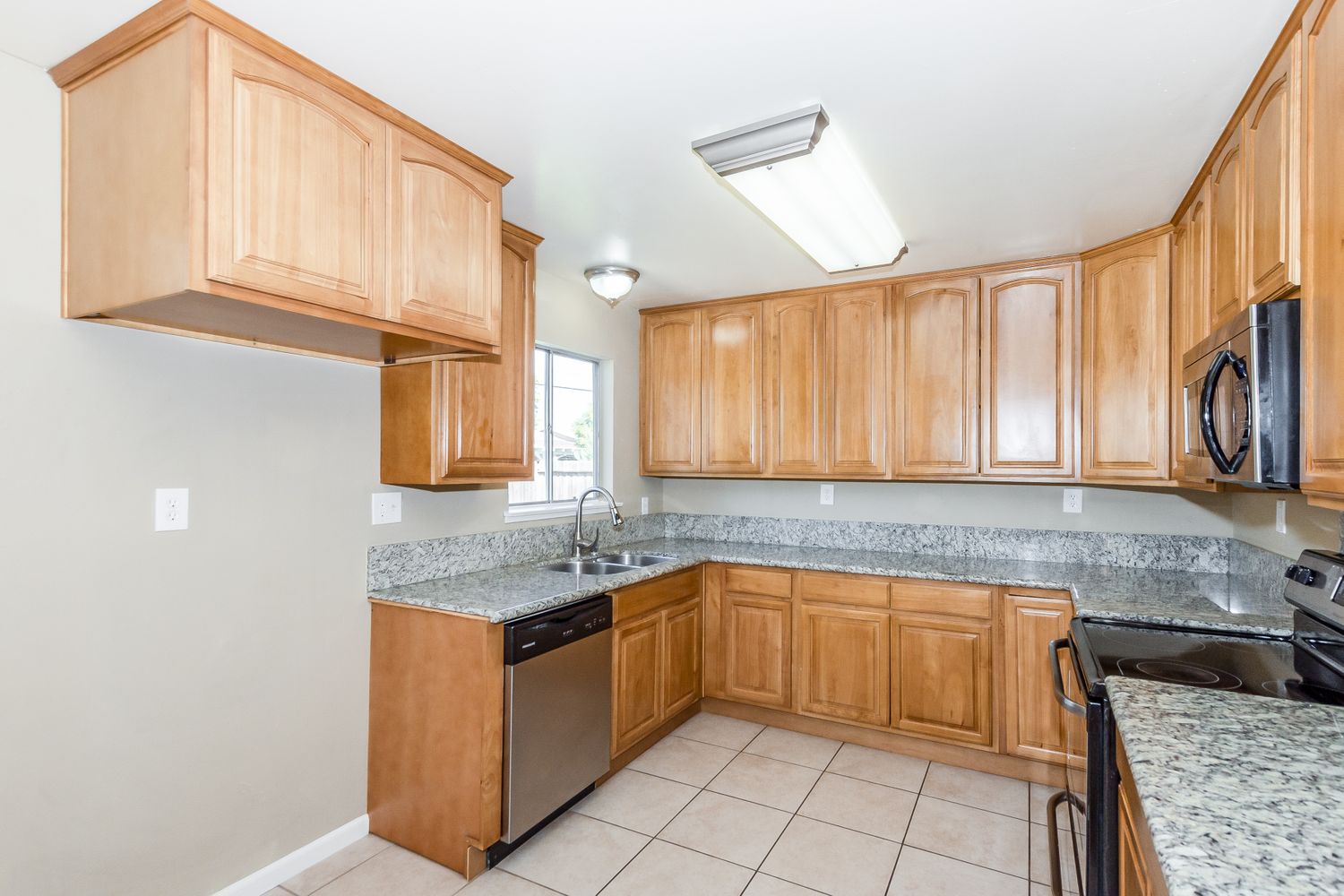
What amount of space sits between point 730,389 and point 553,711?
6.96ft

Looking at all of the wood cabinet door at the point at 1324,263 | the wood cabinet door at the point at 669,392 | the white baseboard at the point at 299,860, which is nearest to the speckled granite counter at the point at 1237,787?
the wood cabinet door at the point at 1324,263

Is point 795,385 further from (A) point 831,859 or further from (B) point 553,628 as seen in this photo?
(A) point 831,859

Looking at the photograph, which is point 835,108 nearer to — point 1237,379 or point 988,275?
point 1237,379

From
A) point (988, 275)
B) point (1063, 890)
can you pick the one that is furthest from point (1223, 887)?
point (988, 275)

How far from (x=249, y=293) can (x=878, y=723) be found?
10.3 ft

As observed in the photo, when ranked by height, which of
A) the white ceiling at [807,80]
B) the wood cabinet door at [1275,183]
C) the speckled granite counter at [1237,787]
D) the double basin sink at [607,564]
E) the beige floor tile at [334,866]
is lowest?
the beige floor tile at [334,866]

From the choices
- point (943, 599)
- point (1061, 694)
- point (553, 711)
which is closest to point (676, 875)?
point (553, 711)

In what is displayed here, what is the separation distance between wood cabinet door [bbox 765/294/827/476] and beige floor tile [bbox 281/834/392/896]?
8.35 ft

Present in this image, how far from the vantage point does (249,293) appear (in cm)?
157

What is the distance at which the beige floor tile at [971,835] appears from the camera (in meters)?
2.38

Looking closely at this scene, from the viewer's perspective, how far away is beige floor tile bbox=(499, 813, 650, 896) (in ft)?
7.43

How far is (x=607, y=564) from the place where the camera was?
3.49 m

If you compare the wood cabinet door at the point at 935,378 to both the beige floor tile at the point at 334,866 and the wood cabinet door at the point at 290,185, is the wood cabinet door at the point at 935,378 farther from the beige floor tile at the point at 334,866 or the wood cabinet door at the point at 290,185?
the beige floor tile at the point at 334,866

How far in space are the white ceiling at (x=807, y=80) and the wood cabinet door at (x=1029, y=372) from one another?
64 cm
